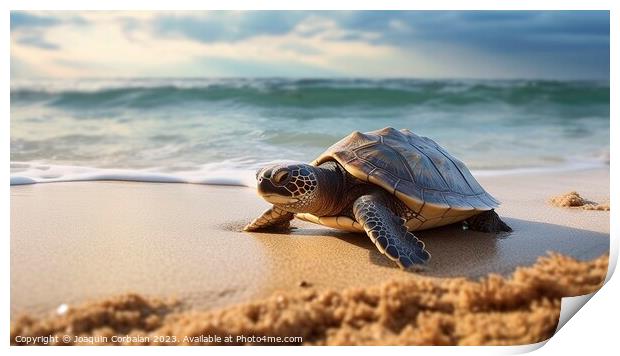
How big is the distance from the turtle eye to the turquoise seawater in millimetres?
784

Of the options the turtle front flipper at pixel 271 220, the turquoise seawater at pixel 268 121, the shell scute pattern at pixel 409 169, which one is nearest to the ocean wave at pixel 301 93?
the turquoise seawater at pixel 268 121

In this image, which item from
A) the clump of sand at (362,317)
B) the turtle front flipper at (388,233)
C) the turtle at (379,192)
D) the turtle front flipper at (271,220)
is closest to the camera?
the clump of sand at (362,317)

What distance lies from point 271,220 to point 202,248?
16.2 inches

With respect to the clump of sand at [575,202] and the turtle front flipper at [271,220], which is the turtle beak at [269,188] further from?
the clump of sand at [575,202]

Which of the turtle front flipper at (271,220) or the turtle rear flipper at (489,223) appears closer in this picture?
the turtle front flipper at (271,220)

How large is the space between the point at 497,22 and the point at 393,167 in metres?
0.69

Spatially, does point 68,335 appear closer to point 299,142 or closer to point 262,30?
point 262,30

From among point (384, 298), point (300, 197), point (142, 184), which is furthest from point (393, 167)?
point (142, 184)

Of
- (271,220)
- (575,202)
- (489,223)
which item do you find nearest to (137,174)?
(271,220)

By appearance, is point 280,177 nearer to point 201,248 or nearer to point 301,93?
point 201,248

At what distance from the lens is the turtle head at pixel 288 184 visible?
2.08 metres

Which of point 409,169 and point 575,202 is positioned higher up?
point 409,169

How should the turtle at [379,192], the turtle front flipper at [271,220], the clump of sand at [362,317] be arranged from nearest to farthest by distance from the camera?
the clump of sand at [362,317] < the turtle at [379,192] < the turtle front flipper at [271,220]

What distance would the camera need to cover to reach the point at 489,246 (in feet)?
7.06
